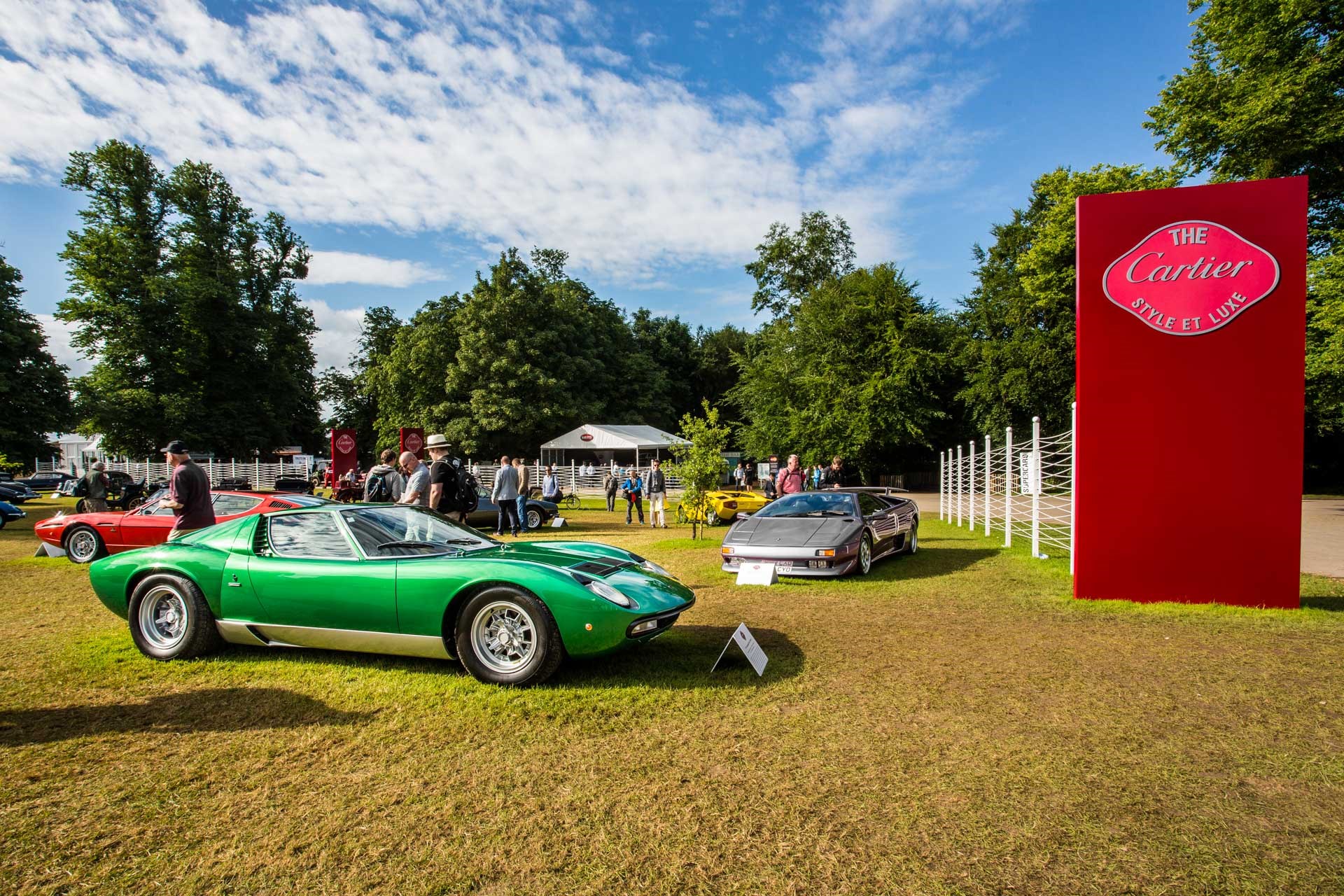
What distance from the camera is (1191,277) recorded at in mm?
7574

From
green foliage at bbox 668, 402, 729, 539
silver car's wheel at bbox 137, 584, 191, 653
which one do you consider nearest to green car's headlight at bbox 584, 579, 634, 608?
silver car's wheel at bbox 137, 584, 191, 653

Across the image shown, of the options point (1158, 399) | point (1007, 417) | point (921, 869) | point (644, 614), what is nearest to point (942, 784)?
point (921, 869)

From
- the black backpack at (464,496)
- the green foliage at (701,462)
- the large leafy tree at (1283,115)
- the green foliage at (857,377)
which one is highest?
the large leafy tree at (1283,115)

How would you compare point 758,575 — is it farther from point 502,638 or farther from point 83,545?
point 83,545

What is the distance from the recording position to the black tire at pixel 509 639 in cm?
461

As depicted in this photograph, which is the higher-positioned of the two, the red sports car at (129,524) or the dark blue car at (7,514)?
the red sports car at (129,524)

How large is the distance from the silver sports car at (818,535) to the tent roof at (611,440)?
2770 centimetres

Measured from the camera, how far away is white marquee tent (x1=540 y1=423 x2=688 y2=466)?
3916 centimetres

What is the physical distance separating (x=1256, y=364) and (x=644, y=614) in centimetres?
700

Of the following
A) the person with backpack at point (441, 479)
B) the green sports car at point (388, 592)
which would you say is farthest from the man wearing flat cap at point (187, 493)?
the person with backpack at point (441, 479)

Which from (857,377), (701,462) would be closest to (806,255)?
(857,377)

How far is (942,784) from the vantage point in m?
3.35

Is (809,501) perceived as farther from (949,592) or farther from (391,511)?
(391,511)

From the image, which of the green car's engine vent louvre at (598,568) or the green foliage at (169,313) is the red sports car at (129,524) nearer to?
the green car's engine vent louvre at (598,568)
